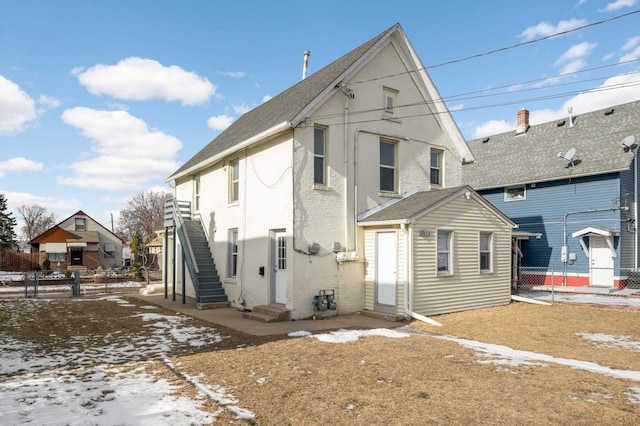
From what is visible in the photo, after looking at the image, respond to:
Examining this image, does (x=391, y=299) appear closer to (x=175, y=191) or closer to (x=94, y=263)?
(x=175, y=191)

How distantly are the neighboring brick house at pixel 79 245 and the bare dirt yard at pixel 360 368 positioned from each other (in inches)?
1409

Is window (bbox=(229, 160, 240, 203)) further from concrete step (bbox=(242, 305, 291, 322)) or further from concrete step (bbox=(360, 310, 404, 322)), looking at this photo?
concrete step (bbox=(360, 310, 404, 322))

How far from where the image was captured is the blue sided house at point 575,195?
18719 mm

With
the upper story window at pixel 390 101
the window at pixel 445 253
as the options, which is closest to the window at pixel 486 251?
the window at pixel 445 253

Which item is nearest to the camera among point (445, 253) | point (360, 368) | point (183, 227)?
point (360, 368)

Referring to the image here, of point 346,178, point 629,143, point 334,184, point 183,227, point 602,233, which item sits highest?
point 629,143

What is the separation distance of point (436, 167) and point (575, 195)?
908 cm

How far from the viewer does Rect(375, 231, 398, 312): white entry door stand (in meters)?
12.1

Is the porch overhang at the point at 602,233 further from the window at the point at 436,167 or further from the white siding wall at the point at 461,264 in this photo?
the window at the point at 436,167

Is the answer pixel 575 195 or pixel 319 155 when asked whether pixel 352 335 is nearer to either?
pixel 319 155

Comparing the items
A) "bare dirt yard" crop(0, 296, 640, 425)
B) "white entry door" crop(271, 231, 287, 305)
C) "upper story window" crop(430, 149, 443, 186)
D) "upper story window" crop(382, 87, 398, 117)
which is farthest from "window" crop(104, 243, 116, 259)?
"upper story window" crop(382, 87, 398, 117)

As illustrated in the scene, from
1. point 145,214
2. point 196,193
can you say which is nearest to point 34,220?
point 145,214

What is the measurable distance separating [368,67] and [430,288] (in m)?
7.30

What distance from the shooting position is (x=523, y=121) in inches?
992
